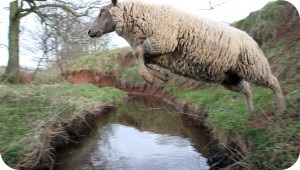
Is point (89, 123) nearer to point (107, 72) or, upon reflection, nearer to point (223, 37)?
point (223, 37)

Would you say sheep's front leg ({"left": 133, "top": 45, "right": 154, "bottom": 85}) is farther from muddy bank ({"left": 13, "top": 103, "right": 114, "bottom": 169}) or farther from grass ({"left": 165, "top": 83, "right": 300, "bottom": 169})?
muddy bank ({"left": 13, "top": 103, "right": 114, "bottom": 169})

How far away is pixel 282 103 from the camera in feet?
16.4

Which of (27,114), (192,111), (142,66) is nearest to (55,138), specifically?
(27,114)

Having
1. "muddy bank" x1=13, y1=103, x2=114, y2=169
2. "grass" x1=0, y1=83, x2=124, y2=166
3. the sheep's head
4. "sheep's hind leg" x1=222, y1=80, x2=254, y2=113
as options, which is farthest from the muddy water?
the sheep's head

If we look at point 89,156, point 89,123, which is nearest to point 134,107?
point 89,123

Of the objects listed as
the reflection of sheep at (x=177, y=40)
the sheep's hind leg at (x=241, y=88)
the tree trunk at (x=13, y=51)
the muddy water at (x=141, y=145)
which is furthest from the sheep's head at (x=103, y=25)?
the tree trunk at (x=13, y=51)

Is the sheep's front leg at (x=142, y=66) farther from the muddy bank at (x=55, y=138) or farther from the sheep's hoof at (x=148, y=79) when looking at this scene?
the muddy bank at (x=55, y=138)

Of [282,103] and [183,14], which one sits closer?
[183,14]

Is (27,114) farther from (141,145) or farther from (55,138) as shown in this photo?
(141,145)

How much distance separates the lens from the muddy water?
5422 millimetres

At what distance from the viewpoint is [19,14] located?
30.2 feet

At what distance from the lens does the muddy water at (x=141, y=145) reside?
17.8 ft

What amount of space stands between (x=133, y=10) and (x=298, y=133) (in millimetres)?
2754

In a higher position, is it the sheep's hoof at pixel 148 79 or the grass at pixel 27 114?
the sheep's hoof at pixel 148 79
